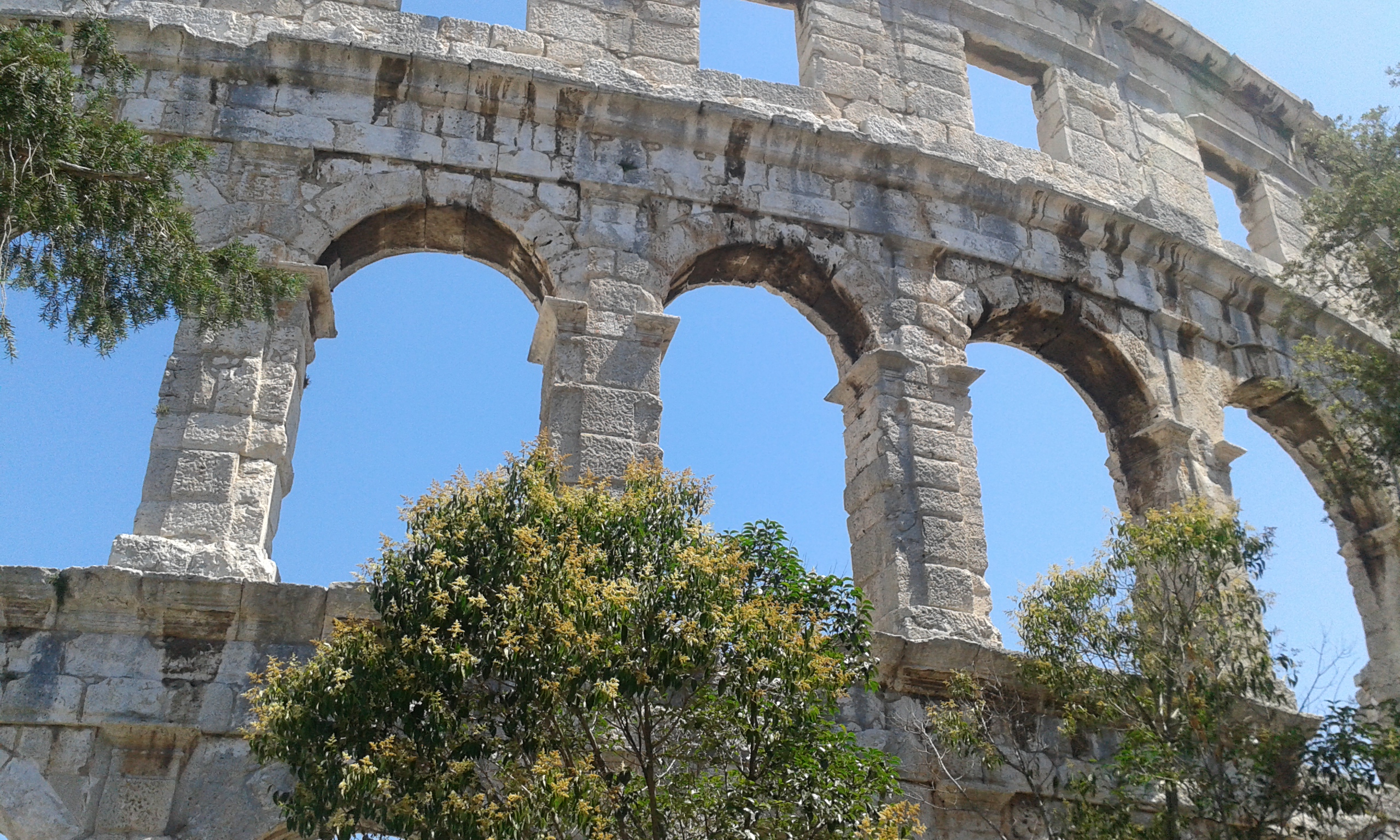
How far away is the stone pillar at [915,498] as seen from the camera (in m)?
7.67

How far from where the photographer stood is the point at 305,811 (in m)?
4.91

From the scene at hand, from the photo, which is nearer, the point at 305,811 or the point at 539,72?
the point at 305,811

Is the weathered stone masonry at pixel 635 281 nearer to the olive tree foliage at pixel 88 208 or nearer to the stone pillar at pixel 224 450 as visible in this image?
the stone pillar at pixel 224 450

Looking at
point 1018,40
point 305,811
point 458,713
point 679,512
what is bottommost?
point 305,811

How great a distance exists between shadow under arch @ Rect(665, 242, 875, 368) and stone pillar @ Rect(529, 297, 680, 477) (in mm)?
687

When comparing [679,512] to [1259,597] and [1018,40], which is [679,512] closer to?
[1259,597]

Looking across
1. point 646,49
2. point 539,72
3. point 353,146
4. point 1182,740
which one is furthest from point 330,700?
point 646,49

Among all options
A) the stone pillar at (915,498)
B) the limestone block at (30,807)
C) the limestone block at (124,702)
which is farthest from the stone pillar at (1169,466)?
the limestone block at (30,807)

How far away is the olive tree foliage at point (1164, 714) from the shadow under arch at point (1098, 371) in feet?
7.64

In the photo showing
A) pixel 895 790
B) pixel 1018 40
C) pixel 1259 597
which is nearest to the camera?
pixel 895 790

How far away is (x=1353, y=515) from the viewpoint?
10.6 m

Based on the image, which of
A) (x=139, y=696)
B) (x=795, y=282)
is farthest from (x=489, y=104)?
(x=139, y=696)

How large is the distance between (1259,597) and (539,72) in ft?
17.7

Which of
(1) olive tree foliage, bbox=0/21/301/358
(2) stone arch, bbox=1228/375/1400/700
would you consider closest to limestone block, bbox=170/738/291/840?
(1) olive tree foliage, bbox=0/21/301/358
